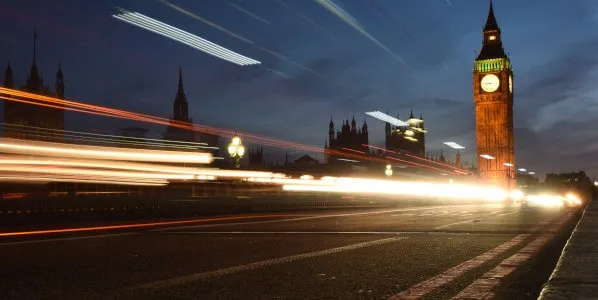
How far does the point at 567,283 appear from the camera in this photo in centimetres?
467

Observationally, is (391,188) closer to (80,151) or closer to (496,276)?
(80,151)

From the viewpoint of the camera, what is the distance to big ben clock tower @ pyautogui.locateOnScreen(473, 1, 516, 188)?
→ 107 m

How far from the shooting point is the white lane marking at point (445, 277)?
503 centimetres

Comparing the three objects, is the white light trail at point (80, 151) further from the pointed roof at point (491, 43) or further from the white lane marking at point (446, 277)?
the pointed roof at point (491, 43)

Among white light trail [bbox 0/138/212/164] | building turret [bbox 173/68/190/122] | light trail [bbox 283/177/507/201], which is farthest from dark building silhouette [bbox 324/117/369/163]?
white light trail [bbox 0/138/212/164]

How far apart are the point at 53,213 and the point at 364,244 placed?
1284cm

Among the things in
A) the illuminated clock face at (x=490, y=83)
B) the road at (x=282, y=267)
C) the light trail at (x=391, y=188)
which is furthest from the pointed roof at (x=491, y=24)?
the road at (x=282, y=267)

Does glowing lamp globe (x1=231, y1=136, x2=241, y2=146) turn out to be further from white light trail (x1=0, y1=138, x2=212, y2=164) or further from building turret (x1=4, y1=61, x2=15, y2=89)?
building turret (x1=4, y1=61, x2=15, y2=89)

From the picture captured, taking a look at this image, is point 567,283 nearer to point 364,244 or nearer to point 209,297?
point 209,297

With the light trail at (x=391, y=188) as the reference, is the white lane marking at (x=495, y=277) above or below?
below

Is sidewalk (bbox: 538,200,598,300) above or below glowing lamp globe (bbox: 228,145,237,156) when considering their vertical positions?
below

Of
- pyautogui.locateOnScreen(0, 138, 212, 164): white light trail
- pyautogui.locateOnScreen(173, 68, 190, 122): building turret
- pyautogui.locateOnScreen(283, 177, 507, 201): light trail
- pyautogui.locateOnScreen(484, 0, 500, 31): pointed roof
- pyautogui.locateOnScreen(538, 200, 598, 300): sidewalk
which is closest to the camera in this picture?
pyautogui.locateOnScreen(538, 200, 598, 300): sidewalk

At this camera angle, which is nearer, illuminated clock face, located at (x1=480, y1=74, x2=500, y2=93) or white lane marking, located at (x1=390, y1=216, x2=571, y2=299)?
white lane marking, located at (x1=390, y1=216, x2=571, y2=299)

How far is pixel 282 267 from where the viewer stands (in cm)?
683
